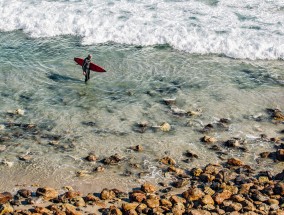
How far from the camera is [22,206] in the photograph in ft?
39.9

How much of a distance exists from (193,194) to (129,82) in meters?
8.73

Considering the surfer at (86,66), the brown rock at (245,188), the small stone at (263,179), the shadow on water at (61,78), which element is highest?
the surfer at (86,66)

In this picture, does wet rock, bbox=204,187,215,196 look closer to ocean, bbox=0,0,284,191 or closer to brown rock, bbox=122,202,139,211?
ocean, bbox=0,0,284,191

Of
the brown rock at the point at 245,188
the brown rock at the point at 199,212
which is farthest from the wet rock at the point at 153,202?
the brown rock at the point at 245,188

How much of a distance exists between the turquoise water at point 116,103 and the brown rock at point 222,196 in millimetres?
2172

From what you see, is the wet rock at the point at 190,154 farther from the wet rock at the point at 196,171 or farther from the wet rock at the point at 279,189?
the wet rock at the point at 279,189

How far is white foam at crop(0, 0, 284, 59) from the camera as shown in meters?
24.5

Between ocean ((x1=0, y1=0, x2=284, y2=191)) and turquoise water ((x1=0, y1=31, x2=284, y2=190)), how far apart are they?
0.16ft

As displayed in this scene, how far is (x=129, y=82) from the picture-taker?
2009 centimetres

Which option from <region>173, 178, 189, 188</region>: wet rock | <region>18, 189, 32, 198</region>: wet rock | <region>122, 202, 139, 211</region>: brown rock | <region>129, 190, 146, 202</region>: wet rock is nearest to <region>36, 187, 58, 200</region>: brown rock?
<region>18, 189, 32, 198</region>: wet rock

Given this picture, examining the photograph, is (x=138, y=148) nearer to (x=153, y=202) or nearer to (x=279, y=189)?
(x=153, y=202)

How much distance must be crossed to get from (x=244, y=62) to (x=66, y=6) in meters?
14.0

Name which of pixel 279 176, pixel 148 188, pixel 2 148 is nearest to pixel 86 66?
pixel 2 148

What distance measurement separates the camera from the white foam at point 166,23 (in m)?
24.5
